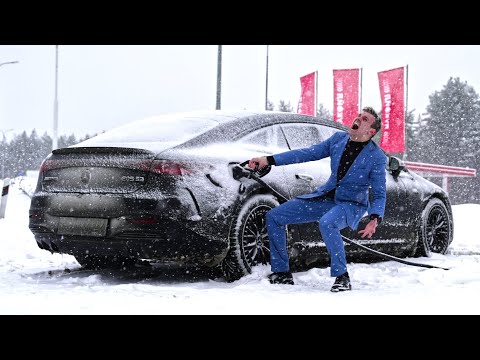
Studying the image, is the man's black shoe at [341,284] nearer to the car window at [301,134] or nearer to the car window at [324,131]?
the car window at [301,134]

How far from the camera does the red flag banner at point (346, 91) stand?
1071 inches

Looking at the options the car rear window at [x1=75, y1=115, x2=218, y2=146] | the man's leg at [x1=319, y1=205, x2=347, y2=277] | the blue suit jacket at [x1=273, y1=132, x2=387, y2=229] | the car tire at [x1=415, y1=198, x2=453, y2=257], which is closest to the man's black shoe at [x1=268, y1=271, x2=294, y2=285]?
the man's leg at [x1=319, y1=205, x2=347, y2=277]

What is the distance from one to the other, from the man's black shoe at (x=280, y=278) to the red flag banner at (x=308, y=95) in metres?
24.0

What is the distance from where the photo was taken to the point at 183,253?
17.7 ft

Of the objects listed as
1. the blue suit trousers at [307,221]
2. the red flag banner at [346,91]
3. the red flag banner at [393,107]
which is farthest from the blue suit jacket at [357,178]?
the red flag banner at [346,91]

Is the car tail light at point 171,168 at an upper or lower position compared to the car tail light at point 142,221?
upper

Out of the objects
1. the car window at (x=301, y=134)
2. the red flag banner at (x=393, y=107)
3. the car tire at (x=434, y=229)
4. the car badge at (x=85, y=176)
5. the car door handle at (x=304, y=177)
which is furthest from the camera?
the red flag banner at (x=393, y=107)

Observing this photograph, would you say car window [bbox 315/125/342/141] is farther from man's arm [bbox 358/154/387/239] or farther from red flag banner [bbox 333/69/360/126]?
red flag banner [bbox 333/69/360/126]

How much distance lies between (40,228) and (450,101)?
227 ft

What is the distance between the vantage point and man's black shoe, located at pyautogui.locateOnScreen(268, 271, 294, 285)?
18.8ft

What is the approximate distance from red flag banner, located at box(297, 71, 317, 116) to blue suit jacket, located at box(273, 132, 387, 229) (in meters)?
23.8

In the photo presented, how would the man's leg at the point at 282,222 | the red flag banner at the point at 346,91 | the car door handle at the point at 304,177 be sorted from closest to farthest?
1. the man's leg at the point at 282,222
2. the car door handle at the point at 304,177
3. the red flag banner at the point at 346,91

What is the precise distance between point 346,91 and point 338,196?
22106 mm
